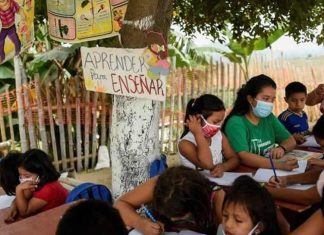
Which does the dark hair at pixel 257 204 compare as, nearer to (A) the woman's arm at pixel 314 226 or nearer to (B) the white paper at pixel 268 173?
(A) the woman's arm at pixel 314 226

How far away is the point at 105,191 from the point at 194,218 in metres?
0.82

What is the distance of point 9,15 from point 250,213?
2091 millimetres

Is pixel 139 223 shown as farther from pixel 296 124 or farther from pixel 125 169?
pixel 296 124

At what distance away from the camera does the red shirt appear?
2.42m

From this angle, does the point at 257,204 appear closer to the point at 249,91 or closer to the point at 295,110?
the point at 249,91

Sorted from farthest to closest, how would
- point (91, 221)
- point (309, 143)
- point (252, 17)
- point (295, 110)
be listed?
1. point (252, 17)
2. point (295, 110)
3. point (309, 143)
4. point (91, 221)

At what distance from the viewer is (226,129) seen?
2.98 m

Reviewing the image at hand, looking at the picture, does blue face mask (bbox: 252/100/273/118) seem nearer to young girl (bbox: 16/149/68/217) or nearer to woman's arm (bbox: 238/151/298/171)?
woman's arm (bbox: 238/151/298/171)

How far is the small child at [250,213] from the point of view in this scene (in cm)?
160

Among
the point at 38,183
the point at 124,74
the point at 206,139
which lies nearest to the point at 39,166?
the point at 38,183

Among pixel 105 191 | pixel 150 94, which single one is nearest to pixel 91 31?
pixel 150 94

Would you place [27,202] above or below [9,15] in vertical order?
below

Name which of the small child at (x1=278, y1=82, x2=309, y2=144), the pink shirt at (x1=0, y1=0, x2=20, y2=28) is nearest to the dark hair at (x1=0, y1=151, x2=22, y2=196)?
the pink shirt at (x1=0, y1=0, x2=20, y2=28)

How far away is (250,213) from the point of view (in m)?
1.60
